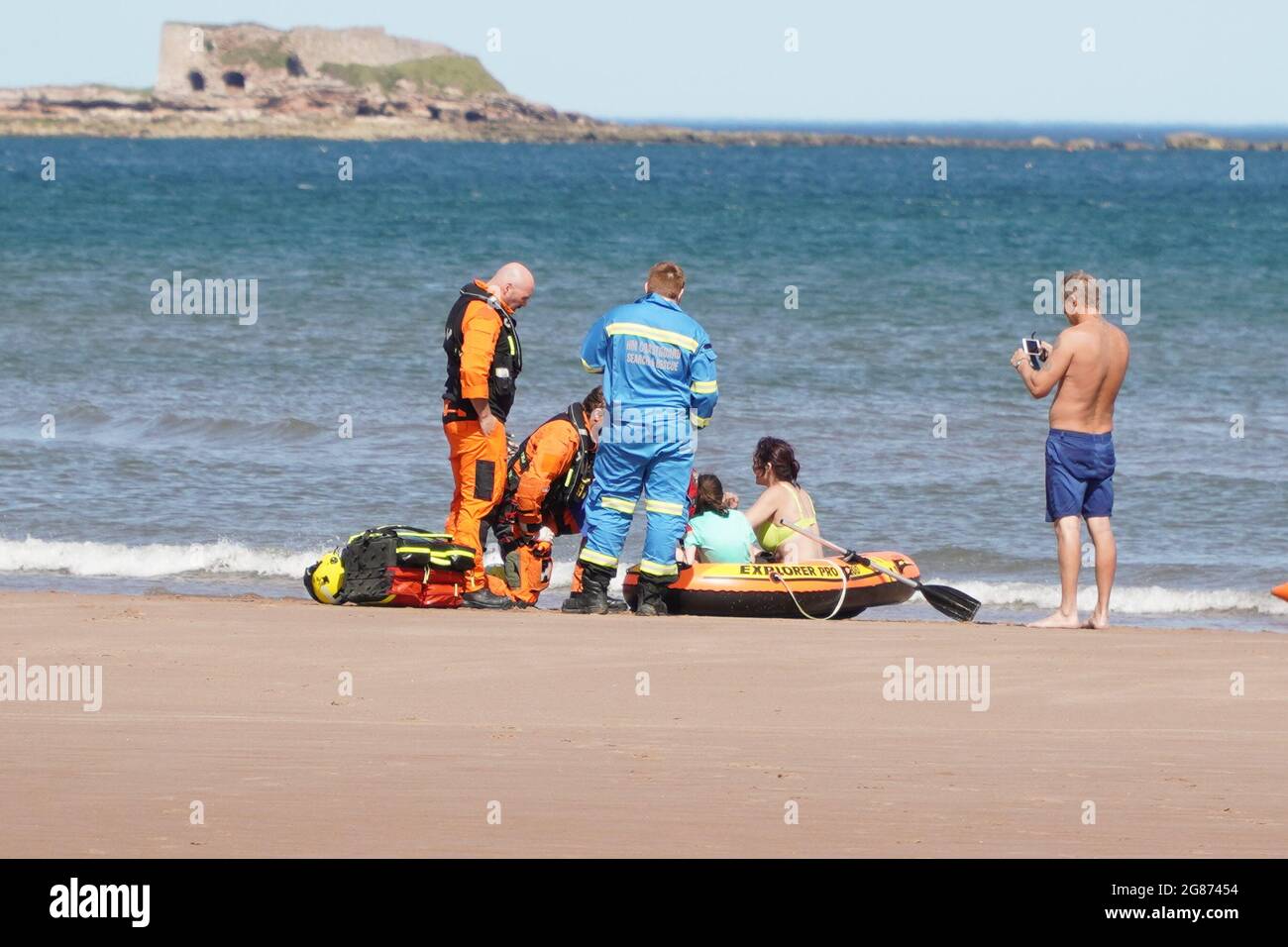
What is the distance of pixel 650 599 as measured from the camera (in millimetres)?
8375

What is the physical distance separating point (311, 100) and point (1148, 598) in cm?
13327

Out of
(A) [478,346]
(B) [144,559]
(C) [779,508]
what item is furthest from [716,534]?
(B) [144,559]

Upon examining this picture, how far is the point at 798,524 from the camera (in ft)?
29.6

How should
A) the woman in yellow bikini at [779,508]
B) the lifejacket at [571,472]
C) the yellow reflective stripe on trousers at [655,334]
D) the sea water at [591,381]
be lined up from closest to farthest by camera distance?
the yellow reflective stripe on trousers at [655,334], the lifejacket at [571,472], the woman in yellow bikini at [779,508], the sea water at [591,381]

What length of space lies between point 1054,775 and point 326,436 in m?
9.92

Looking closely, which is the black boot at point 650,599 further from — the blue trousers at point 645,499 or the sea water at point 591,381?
the sea water at point 591,381

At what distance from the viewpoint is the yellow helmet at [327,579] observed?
8414 mm

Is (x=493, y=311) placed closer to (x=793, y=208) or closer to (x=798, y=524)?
(x=798, y=524)

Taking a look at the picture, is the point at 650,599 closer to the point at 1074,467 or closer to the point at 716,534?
the point at 716,534

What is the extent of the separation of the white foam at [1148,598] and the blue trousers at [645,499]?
7.64 feet

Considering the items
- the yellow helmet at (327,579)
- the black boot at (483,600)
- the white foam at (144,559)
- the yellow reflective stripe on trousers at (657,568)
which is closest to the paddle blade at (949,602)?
the yellow reflective stripe on trousers at (657,568)

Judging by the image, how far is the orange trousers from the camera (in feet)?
27.2

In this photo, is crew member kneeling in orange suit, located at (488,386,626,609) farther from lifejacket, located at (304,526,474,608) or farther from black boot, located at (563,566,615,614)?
lifejacket, located at (304,526,474,608)

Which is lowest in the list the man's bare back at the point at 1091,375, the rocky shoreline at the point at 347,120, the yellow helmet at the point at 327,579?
the yellow helmet at the point at 327,579
